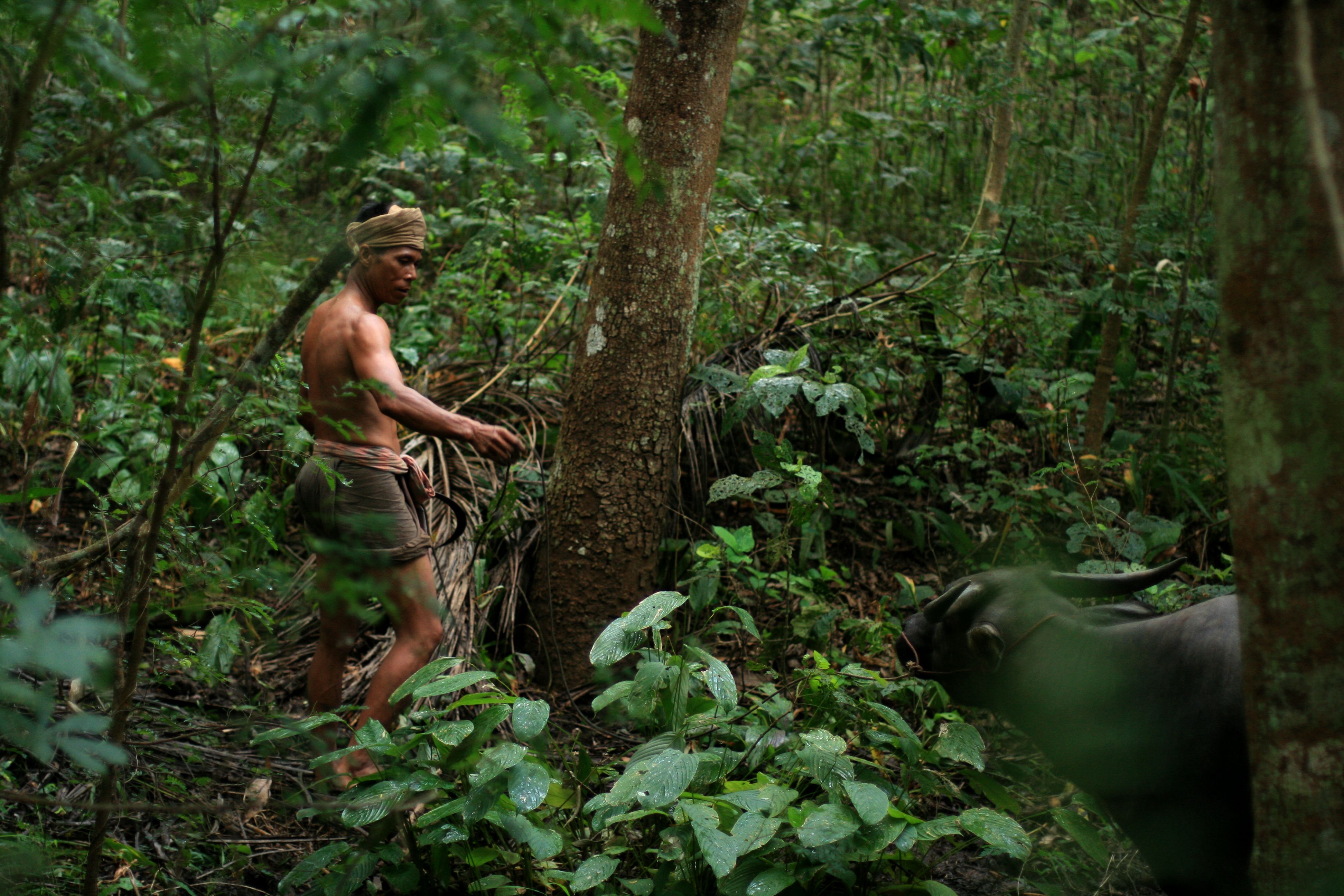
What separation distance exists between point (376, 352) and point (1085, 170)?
20.2 ft

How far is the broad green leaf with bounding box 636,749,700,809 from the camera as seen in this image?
2371mm

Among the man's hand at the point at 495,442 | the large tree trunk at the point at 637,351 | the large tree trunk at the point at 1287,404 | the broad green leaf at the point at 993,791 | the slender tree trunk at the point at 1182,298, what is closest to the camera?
the large tree trunk at the point at 1287,404

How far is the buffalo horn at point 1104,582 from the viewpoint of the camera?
258 cm

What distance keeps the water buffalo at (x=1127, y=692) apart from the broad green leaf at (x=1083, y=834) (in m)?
0.09

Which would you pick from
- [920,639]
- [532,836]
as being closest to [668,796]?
[532,836]

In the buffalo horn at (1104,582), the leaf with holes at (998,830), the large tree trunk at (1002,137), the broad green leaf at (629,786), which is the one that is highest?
the large tree trunk at (1002,137)

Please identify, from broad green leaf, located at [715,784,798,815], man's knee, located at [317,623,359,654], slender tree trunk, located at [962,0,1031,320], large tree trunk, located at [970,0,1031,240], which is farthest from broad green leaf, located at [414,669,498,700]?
large tree trunk, located at [970,0,1031,240]

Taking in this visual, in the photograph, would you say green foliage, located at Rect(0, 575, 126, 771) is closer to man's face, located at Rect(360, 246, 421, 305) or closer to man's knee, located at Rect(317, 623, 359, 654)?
man's knee, located at Rect(317, 623, 359, 654)

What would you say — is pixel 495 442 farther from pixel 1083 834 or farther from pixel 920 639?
pixel 1083 834

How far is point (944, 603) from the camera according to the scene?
123 inches

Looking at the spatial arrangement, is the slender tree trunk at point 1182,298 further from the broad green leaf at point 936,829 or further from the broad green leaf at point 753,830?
the broad green leaf at point 753,830

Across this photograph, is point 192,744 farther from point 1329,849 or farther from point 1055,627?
point 1329,849

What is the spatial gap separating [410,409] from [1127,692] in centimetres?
241

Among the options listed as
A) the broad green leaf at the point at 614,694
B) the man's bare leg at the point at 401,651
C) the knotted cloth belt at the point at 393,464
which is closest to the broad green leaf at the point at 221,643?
the man's bare leg at the point at 401,651
